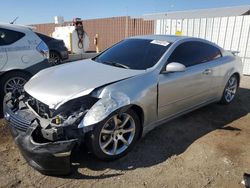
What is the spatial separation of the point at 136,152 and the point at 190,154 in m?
0.75

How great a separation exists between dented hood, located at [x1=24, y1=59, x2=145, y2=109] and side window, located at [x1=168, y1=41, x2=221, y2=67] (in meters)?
0.87

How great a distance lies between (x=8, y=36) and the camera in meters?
5.25

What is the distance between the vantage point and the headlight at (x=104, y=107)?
279cm

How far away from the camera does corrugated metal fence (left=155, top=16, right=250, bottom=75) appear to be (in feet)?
29.0

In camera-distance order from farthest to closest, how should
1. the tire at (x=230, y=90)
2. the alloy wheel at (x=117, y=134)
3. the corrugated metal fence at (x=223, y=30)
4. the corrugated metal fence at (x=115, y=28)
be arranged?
the corrugated metal fence at (x=115, y=28) < the corrugated metal fence at (x=223, y=30) < the tire at (x=230, y=90) < the alloy wheel at (x=117, y=134)

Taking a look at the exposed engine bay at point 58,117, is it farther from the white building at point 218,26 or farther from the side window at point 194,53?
the white building at point 218,26

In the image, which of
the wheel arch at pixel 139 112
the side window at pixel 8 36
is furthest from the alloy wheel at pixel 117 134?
the side window at pixel 8 36

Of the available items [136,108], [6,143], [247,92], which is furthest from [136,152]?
[247,92]

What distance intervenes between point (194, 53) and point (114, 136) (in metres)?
2.22

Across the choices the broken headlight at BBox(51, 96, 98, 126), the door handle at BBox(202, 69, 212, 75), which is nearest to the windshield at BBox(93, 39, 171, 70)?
the door handle at BBox(202, 69, 212, 75)

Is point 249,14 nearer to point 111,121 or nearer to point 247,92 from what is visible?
point 247,92

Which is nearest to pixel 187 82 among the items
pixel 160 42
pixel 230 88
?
pixel 160 42

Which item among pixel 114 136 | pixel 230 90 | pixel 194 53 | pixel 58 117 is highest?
pixel 194 53

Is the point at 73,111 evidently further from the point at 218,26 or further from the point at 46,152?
the point at 218,26
